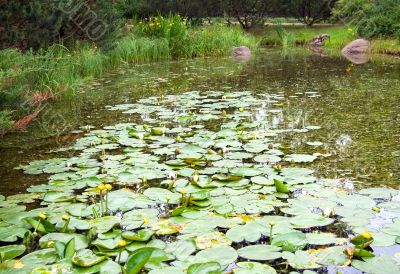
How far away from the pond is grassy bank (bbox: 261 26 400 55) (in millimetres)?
7058

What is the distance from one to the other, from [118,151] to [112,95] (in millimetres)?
2791

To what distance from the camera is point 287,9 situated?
19531 mm

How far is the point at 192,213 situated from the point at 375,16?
42.1ft

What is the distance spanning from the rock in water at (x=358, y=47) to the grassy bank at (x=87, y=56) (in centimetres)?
274

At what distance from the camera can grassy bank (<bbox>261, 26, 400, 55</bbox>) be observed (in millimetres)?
12406

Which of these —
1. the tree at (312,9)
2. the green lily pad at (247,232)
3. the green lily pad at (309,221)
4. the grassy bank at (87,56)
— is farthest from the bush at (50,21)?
the tree at (312,9)

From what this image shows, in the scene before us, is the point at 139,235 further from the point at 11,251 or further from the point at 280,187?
the point at 280,187

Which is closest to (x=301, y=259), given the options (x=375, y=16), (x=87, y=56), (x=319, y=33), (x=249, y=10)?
(x=87, y=56)

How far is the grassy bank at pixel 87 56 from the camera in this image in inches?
161

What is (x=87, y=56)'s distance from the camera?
25.4 ft

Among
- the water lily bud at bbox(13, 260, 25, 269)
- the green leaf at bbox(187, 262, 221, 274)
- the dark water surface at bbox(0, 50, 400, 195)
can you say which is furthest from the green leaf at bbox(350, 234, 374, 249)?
the water lily bud at bbox(13, 260, 25, 269)

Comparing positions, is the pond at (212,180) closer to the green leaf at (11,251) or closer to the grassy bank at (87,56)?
the green leaf at (11,251)

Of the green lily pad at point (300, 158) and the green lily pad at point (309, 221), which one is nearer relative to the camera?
the green lily pad at point (309, 221)

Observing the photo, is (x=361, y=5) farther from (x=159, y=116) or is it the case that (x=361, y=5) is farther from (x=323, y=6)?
(x=159, y=116)
